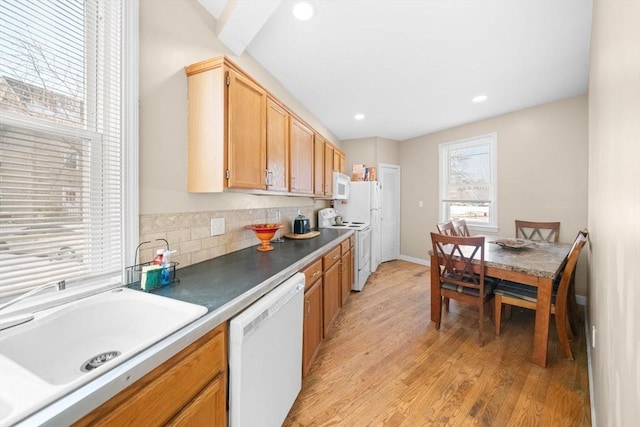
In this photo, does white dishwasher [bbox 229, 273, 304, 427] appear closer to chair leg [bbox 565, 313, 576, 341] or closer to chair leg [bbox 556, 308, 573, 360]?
chair leg [bbox 556, 308, 573, 360]

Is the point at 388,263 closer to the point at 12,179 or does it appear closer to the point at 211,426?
the point at 211,426

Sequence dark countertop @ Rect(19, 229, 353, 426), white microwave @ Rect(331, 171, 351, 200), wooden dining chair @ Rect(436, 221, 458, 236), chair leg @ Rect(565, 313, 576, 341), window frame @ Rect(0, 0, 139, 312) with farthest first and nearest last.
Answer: white microwave @ Rect(331, 171, 351, 200), wooden dining chair @ Rect(436, 221, 458, 236), chair leg @ Rect(565, 313, 576, 341), window frame @ Rect(0, 0, 139, 312), dark countertop @ Rect(19, 229, 353, 426)

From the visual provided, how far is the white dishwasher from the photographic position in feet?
3.26

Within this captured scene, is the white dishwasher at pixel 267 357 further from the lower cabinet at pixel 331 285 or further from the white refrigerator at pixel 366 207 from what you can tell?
the white refrigerator at pixel 366 207

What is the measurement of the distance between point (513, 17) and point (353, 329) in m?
2.86

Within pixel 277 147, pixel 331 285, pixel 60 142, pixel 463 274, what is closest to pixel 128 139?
pixel 60 142

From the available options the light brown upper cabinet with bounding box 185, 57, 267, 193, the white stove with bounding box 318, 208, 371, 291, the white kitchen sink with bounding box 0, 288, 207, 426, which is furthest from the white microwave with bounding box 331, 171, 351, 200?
the white kitchen sink with bounding box 0, 288, 207, 426

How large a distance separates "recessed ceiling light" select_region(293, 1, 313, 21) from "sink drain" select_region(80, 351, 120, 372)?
2126 mm

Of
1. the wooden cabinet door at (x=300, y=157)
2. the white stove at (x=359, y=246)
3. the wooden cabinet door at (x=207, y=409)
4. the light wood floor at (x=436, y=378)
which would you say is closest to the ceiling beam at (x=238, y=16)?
the wooden cabinet door at (x=300, y=157)

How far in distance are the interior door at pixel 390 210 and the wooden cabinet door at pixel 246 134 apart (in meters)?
3.47

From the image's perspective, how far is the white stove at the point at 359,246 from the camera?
338 cm

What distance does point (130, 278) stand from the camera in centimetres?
124

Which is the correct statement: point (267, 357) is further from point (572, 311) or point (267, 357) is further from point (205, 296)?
point (572, 311)

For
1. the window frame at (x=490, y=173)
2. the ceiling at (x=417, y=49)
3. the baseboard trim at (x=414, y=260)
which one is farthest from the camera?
the baseboard trim at (x=414, y=260)
